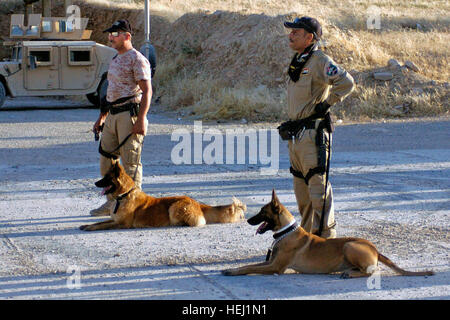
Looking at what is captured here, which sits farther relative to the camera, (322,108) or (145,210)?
(145,210)

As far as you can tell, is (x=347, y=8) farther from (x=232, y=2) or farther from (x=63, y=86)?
(x=63, y=86)

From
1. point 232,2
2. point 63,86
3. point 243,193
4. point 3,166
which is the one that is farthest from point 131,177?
point 232,2

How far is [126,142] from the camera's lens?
24.3 feet

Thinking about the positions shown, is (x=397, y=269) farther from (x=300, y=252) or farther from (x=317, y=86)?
(x=317, y=86)

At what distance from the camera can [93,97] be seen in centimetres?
2175

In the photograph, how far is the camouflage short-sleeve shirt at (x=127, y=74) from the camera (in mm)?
7207

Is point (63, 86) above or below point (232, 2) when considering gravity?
below

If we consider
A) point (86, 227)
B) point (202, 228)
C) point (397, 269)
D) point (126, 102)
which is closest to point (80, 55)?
point (126, 102)

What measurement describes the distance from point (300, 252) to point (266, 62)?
16656 mm

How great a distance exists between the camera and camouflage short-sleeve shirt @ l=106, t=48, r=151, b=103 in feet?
23.6

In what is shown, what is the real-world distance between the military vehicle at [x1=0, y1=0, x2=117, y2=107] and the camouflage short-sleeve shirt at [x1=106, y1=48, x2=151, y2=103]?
1312 cm

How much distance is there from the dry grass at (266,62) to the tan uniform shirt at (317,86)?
37.7 feet

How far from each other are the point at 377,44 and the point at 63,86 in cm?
994
